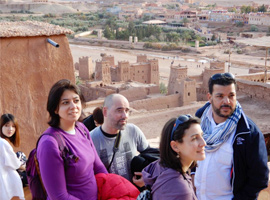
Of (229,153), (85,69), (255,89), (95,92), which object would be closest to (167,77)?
(85,69)

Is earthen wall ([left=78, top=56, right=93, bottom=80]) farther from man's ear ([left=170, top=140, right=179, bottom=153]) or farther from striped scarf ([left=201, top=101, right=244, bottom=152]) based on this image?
man's ear ([left=170, top=140, right=179, bottom=153])

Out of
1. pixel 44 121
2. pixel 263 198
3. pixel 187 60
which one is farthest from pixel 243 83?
pixel 187 60

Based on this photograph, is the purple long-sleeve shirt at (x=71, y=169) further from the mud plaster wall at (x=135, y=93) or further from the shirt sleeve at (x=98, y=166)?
the mud plaster wall at (x=135, y=93)

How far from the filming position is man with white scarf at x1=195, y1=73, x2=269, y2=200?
2553 mm

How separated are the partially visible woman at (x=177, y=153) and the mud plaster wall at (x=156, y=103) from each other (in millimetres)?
13451

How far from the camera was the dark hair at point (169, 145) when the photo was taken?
7.64ft

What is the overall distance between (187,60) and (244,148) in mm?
33739

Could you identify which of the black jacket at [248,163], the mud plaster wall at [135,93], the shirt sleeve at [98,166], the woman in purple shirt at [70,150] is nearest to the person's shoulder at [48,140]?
the woman in purple shirt at [70,150]

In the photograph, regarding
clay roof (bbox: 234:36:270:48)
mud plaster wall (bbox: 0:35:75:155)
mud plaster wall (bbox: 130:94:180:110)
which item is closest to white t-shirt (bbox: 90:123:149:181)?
mud plaster wall (bbox: 0:35:75:155)

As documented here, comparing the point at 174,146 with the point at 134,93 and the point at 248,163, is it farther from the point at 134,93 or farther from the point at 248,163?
the point at 134,93

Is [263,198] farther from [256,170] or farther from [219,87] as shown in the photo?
[219,87]

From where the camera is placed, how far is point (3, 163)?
3.16 metres

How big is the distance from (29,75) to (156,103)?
11386 mm

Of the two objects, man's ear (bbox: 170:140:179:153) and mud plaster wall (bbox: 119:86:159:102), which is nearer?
man's ear (bbox: 170:140:179:153)
